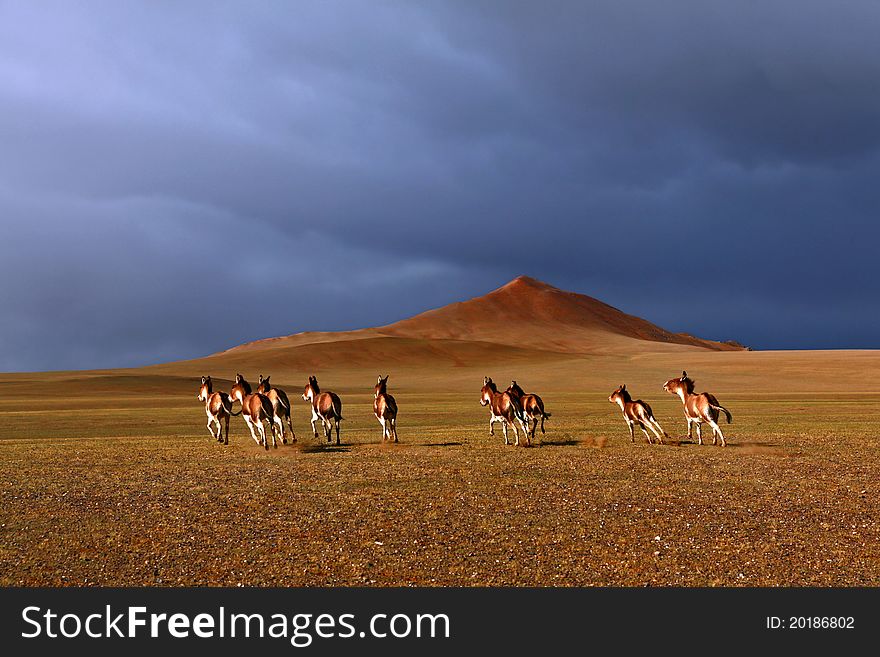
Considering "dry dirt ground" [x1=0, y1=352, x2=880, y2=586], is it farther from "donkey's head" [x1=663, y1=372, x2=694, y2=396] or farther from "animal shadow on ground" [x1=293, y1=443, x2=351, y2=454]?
"donkey's head" [x1=663, y1=372, x2=694, y2=396]

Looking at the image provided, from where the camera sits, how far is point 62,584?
1021 cm

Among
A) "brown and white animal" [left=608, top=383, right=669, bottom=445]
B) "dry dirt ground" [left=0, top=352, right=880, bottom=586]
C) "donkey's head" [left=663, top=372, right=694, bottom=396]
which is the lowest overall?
"dry dirt ground" [left=0, top=352, right=880, bottom=586]

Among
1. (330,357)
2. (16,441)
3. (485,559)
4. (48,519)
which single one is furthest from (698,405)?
(330,357)

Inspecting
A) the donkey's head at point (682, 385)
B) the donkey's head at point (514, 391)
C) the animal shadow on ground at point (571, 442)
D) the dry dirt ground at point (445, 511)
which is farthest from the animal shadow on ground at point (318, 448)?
the donkey's head at point (682, 385)

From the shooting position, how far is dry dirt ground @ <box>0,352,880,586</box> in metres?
10.7

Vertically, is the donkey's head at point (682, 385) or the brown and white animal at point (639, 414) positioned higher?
the donkey's head at point (682, 385)

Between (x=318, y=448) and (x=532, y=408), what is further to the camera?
A: (x=318, y=448)

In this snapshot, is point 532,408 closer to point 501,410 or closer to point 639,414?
point 501,410

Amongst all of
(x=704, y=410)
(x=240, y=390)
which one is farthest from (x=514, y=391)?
(x=240, y=390)

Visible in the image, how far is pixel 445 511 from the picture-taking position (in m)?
14.8

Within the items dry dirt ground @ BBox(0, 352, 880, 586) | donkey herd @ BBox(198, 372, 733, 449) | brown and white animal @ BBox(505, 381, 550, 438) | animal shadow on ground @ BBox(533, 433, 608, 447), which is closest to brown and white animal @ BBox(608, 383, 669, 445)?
donkey herd @ BBox(198, 372, 733, 449)

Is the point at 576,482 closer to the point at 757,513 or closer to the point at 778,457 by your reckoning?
the point at 757,513

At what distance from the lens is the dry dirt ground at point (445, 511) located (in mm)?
10695

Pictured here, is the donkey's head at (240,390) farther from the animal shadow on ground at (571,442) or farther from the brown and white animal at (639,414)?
the brown and white animal at (639,414)
